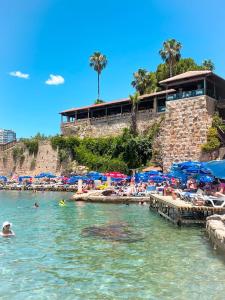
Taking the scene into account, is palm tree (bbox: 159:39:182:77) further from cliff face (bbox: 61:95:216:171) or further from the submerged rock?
the submerged rock

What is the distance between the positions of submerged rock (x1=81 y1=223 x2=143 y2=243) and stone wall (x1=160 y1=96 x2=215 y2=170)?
1913 centimetres

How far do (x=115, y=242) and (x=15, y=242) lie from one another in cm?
337

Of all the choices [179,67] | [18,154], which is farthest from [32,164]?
[179,67]

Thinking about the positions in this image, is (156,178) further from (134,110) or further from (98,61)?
(98,61)

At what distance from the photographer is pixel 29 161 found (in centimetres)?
5247

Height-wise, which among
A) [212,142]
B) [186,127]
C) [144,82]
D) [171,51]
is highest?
[171,51]

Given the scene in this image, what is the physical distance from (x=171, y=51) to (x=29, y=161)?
23246 mm

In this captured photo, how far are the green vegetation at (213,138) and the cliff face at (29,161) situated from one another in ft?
70.5

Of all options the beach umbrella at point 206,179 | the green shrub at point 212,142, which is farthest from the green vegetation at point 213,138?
the beach umbrella at point 206,179

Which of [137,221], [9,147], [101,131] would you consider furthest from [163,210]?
[9,147]

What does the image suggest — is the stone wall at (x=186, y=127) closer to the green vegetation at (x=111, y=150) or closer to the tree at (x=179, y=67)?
the green vegetation at (x=111, y=150)

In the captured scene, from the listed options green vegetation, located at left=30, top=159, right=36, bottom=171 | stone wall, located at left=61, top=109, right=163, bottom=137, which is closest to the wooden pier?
stone wall, located at left=61, top=109, right=163, bottom=137

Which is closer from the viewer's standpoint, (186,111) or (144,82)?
(186,111)

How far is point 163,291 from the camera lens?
7.96 metres
